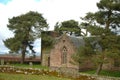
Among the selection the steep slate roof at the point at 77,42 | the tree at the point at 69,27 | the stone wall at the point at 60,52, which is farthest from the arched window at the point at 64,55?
the tree at the point at 69,27

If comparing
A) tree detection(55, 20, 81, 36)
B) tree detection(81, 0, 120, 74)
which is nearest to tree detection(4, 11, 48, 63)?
tree detection(55, 20, 81, 36)

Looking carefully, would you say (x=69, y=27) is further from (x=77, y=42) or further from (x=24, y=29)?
(x=77, y=42)

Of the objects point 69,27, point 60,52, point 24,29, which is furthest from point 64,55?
point 69,27

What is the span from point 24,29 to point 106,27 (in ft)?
102

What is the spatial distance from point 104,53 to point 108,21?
5.64 meters

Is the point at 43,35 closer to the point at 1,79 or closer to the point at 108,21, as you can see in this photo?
the point at 108,21

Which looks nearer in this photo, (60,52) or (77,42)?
(77,42)

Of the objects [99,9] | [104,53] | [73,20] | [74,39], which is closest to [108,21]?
[99,9]

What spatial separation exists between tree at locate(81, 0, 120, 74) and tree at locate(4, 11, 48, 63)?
1080 inches

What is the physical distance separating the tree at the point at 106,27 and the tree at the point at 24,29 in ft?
90.0

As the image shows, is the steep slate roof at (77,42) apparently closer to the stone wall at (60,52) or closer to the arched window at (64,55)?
the stone wall at (60,52)

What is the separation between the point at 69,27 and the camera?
3558 inches

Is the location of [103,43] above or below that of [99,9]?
below

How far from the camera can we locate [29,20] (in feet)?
239
